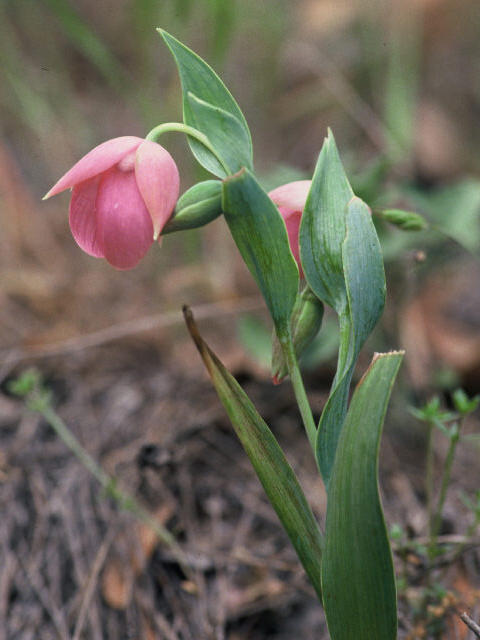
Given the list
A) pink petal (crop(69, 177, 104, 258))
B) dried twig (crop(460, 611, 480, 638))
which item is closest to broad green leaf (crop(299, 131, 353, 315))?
pink petal (crop(69, 177, 104, 258))

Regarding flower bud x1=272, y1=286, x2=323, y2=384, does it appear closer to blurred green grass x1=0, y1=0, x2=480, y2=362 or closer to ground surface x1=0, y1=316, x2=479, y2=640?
Result: ground surface x1=0, y1=316, x2=479, y2=640

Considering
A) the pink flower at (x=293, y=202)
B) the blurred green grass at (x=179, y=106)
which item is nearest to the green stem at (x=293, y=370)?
the pink flower at (x=293, y=202)

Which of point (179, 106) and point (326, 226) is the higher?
point (179, 106)

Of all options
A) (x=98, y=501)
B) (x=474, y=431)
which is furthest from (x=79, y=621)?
(x=474, y=431)

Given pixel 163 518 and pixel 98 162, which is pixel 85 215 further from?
pixel 163 518

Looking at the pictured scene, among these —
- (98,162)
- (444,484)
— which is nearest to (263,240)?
(98,162)

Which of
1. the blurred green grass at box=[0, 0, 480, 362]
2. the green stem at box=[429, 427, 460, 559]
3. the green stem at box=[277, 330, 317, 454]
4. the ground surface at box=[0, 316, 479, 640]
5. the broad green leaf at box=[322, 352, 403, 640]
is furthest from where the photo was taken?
the blurred green grass at box=[0, 0, 480, 362]
